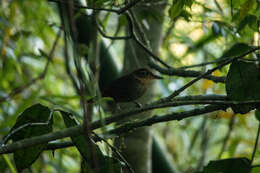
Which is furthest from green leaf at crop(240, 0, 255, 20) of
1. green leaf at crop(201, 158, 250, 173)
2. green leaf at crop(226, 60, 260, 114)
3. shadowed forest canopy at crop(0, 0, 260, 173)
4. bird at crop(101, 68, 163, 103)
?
bird at crop(101, 68, 163, 103)

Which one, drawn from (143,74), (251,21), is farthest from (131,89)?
(251,21)

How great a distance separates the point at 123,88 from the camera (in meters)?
1.70

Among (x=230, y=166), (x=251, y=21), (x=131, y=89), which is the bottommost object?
(x=230, y=166)

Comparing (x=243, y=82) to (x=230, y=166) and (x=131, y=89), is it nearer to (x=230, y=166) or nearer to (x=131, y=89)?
(x=230, y=166)

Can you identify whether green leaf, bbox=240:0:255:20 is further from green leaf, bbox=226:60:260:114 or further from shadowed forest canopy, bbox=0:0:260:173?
green leaf, bbox=226:60:260:114

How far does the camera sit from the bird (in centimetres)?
160

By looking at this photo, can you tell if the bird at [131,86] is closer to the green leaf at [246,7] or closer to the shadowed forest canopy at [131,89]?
the shadowed forest canopy at [131,89]

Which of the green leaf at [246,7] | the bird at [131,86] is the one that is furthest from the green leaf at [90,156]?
the bird at [131,86]

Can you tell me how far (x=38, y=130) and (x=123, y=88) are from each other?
0.85 meters

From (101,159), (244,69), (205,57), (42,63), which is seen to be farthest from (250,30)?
(42,63)

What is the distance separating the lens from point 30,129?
90 cm

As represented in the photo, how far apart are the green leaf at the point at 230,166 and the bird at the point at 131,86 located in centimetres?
72

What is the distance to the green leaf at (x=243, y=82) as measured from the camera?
829 millimetres

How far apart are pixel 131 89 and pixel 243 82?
84 cm
